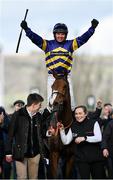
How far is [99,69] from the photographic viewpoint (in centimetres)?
11388

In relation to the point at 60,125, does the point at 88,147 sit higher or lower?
lower

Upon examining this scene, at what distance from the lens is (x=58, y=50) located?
13.8 m

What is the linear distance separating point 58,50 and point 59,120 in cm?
121

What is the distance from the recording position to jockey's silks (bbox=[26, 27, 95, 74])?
13711 mm

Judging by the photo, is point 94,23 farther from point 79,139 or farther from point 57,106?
point 79,139

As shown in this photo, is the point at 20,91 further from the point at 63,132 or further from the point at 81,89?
the point at 63,132

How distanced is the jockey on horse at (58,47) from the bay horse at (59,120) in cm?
24

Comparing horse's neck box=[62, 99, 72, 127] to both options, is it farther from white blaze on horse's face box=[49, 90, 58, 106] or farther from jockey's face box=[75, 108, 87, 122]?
jockey's face box=[75, 108, 87, 122]

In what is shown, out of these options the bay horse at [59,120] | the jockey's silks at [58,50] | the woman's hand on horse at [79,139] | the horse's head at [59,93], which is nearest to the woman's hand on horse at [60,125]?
the bay horse at [59,120]

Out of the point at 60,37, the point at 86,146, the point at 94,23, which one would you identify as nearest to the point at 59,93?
the point at 60,37

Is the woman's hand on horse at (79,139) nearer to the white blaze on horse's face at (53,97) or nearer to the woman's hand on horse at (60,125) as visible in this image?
the woman's hand on horse at (60,125)

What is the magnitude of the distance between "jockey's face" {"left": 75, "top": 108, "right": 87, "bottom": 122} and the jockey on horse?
1375 millimetres

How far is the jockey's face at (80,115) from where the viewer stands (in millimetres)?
15273

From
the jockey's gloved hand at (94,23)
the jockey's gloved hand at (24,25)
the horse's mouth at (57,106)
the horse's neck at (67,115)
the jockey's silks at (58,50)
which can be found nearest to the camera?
the horse's mouth at (57,106)
